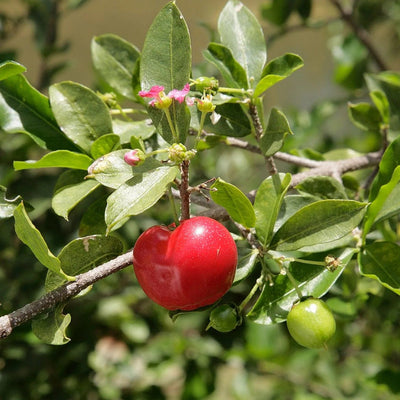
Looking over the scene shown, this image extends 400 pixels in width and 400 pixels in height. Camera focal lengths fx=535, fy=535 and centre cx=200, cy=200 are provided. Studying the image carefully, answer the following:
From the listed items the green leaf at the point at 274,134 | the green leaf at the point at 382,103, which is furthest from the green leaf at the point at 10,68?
the green leaf at the point at 382,103

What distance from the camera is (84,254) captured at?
1.87 ft

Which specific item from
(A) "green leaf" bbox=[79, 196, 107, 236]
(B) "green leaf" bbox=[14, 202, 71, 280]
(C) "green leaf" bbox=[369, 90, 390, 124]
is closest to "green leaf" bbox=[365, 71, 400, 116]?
(C) "green leaf" bbox=[369, 90, 390, 124]

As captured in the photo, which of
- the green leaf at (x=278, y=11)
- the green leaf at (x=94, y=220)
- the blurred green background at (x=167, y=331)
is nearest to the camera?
the green leaf at (x=94, y=220)

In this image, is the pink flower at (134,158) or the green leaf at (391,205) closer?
the pink flower at (134,158)

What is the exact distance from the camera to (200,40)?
3.02 metres

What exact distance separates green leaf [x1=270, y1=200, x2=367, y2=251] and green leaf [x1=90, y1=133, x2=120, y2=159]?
212 mm

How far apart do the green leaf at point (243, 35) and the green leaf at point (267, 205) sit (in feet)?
0.64

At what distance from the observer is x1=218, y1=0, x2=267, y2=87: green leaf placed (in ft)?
2.33

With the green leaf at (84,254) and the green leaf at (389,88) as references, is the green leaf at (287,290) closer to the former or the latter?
the green leaf at (84,254)

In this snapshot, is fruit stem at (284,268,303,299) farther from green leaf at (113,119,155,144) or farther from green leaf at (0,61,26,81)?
green leaf at (0,61,26,81)

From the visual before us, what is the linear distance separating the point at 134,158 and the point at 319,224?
21 cm

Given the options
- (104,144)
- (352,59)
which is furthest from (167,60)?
(352,59)

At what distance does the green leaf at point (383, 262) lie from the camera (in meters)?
0.62

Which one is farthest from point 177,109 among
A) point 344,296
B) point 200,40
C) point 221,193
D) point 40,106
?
point 200,40
